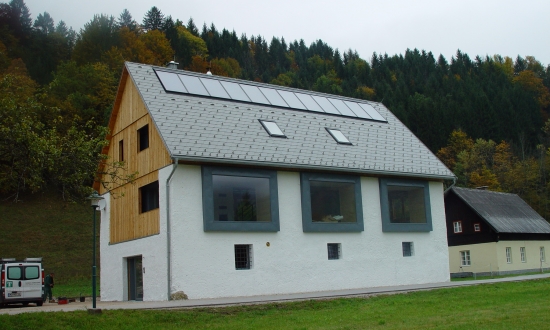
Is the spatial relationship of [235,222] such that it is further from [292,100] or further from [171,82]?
[292,100]

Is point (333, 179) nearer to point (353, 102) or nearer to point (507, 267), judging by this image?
point (353, 102)

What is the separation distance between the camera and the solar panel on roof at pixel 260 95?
82.4 ft

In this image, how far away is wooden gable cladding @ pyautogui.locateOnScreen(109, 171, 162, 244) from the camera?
22.0 m

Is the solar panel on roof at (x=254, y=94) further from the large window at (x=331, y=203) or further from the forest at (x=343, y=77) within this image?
the forest at (x=343, y=77)

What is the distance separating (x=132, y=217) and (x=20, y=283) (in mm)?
5148


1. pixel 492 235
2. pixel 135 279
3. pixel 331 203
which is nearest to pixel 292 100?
pixel 331 203

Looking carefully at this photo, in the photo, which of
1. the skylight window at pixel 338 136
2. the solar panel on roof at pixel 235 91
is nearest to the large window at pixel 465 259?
the skylight window at pixel 338 136

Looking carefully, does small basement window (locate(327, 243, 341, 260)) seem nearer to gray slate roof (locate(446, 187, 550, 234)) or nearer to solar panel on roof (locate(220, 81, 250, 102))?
solar panel on roof (locate(220, 81, 250, 102))

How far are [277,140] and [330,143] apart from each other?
289 centimetres

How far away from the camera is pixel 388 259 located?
25.7 metres

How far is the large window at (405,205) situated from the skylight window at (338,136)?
240cm

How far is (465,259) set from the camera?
134 feet

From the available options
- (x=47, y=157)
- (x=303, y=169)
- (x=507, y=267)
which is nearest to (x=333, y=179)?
(x=303, y=169)

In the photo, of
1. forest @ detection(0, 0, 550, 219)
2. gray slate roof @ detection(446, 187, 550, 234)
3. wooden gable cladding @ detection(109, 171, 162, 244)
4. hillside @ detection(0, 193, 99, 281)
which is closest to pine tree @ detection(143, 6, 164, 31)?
forest @ detection(0, 0, 550, 219)
